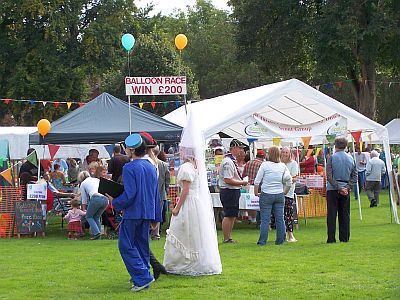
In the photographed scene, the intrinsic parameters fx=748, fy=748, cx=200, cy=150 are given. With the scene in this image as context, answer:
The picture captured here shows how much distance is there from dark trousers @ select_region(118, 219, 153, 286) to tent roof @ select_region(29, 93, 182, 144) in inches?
280

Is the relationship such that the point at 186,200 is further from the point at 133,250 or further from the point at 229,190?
the point at 229,190

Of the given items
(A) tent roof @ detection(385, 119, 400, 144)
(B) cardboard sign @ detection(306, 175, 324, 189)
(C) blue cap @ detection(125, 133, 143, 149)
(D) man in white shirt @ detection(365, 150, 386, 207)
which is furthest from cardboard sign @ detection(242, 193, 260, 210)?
(A) tent roof @ detection(385, 119, 400, 144)

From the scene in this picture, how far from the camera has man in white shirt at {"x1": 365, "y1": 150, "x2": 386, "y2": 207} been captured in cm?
1953

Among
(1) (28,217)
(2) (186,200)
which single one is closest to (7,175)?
(1) (28,217)

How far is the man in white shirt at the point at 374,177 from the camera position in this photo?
19.5 metres

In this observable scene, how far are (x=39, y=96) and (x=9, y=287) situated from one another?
3020 cm

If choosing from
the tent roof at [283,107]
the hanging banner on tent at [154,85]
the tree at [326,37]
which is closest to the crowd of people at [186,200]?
the tent roof at [283,107]

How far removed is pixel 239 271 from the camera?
9312mm

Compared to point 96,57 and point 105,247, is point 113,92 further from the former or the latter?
point 105,247

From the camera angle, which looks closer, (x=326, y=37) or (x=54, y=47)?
(x=326, y=37)

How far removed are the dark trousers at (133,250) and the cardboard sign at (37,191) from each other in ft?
22.9

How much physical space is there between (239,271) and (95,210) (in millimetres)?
5044

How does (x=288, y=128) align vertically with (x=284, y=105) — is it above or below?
below

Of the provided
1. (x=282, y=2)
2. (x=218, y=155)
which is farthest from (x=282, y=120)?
(x=282, y=2)
